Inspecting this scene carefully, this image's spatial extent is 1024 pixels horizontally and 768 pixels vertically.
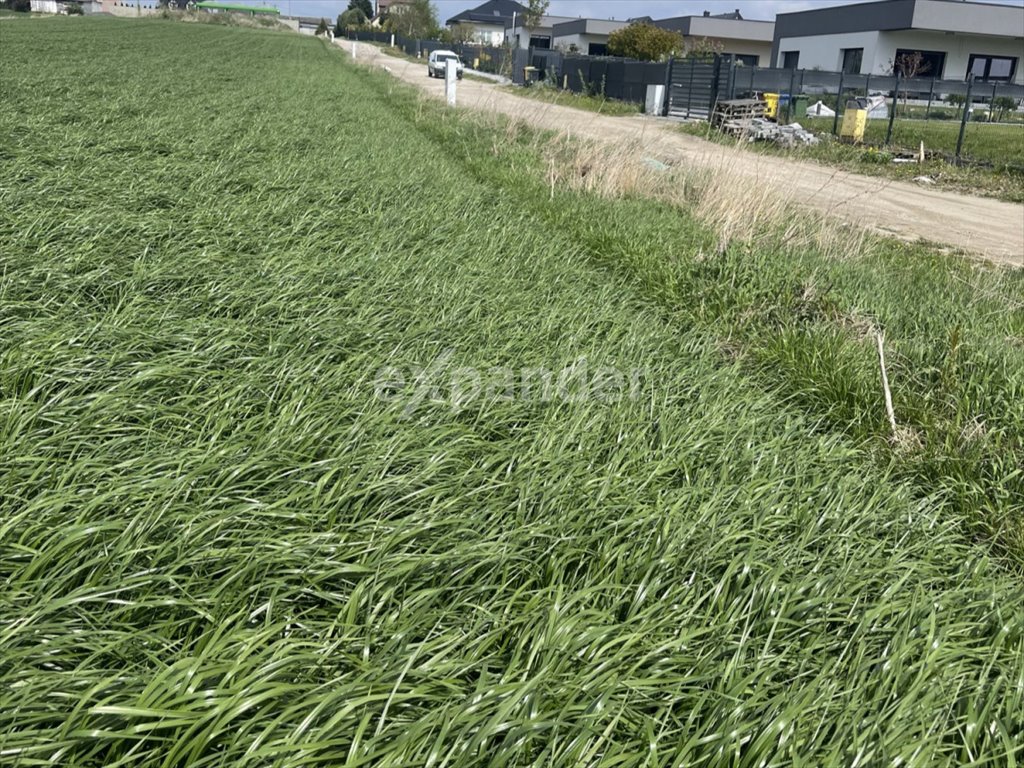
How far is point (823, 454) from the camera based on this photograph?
3156mm

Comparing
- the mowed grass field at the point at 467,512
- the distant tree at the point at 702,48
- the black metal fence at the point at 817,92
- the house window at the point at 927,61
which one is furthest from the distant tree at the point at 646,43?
the mowed grass field at the point at 467,512

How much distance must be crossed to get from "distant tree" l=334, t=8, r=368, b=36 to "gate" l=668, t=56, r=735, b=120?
81654 mm

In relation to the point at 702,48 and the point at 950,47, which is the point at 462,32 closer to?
the point at 702,48

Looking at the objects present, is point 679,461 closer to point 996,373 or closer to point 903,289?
point 996,373

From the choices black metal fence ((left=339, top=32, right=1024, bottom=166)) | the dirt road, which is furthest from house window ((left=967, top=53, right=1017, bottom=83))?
the dirt road

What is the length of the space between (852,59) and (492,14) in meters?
58.7

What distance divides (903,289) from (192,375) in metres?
5.21

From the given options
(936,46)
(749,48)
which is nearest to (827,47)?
(936,46)

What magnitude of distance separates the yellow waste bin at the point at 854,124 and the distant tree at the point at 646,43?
27182 mm

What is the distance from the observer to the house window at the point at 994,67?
139 feet

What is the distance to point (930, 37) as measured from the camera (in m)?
41.0

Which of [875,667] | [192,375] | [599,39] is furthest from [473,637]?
[599,39]

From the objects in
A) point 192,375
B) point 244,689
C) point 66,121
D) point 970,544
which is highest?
point 66,121

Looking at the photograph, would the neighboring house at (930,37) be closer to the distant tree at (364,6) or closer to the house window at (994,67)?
the house window at (994,67)
